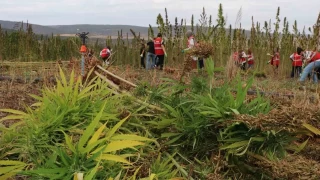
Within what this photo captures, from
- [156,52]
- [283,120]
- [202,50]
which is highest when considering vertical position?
[202,50]

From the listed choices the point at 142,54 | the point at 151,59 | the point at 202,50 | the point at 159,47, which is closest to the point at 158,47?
the point at 159,47

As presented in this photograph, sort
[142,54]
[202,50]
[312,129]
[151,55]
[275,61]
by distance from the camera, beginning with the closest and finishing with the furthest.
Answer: [312,129] → [202,50] → [275,61] → [151,55] → [142,54]

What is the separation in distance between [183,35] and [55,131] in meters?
12.5

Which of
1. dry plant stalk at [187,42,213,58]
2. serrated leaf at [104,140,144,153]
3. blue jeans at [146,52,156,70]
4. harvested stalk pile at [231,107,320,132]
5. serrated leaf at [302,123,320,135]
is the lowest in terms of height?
blue jeans at [146,52,156,70]

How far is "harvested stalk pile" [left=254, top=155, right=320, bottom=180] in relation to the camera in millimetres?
1966

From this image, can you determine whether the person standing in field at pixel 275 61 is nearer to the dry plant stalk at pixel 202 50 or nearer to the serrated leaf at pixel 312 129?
the dry plant stalk at pixel 202 50

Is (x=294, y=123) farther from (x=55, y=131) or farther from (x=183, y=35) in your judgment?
(x=183, y=35)

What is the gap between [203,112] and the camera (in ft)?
7.14

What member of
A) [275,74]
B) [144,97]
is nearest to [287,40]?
[275,74]

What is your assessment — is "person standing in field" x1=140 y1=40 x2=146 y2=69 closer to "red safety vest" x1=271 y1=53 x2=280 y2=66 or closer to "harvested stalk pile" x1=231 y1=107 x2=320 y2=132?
"red safety vest" x1=271 y1=53 x2=280 y2=66

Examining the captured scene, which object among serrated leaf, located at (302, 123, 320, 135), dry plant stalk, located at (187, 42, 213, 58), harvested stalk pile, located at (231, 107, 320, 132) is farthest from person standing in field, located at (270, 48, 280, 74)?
harvested stalk pile, located at (231, 107, 320, 132)

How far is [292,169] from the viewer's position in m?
1.98

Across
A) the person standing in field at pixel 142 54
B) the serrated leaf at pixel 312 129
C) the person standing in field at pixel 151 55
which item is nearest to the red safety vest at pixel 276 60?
the person standing in field at pixel 151 55

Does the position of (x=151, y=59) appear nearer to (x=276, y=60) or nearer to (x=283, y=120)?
(x=276, y=60)
